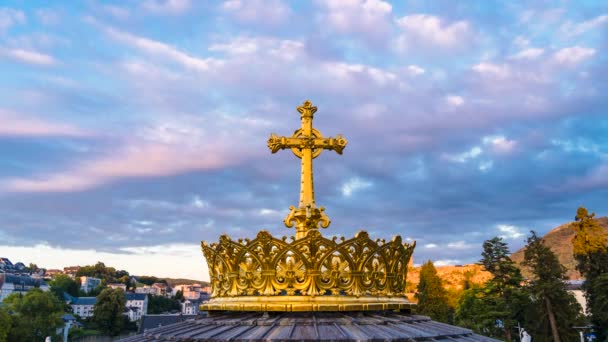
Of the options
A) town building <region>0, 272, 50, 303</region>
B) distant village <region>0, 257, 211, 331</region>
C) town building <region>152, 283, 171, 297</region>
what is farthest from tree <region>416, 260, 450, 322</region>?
town building <region>152, 283, 171, 297</region>

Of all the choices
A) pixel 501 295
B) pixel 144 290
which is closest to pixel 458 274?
pixel 501 295

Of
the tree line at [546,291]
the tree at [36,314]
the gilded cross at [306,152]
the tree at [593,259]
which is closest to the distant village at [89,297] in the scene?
the tree at [36,314]

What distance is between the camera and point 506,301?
42.4 metres

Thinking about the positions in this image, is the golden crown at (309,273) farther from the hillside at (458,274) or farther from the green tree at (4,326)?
the hillside at (458,274)

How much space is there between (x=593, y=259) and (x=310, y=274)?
1638 inches

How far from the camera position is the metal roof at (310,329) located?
3.91 metres

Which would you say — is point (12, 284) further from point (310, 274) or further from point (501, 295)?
point (310, 274)

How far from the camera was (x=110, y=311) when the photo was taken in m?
85.7

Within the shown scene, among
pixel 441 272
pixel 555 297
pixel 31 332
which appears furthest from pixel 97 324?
pixel 555 297

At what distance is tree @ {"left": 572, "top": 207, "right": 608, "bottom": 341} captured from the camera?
1413 inches

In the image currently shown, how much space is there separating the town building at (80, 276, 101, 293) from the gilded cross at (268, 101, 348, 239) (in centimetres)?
15848

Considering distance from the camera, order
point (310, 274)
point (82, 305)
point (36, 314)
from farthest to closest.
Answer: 1. point (82, 305)
2. point (36, 314)
3. point (310, 274)

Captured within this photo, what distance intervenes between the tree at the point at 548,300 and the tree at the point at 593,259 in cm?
181

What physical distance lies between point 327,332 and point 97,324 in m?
99.5
